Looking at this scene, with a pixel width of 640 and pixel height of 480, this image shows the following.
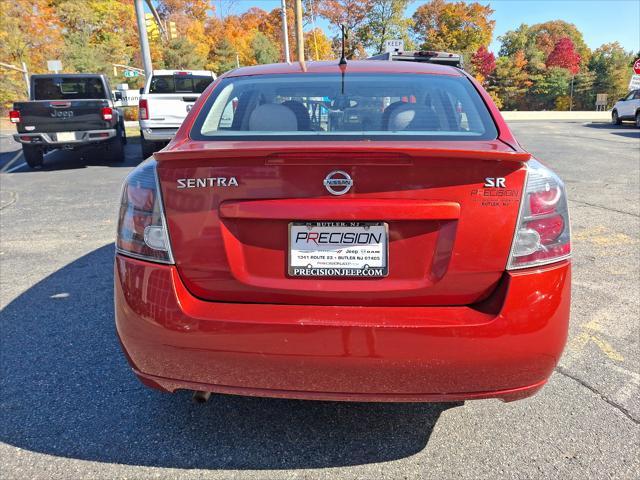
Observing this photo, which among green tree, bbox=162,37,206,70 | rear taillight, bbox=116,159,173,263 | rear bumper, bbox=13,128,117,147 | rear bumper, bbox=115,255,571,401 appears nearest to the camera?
rear bumper, bbox=115,255,571,401

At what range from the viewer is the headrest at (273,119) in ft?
7.34

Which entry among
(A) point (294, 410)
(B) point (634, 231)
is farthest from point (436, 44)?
(A) point (294, 410)

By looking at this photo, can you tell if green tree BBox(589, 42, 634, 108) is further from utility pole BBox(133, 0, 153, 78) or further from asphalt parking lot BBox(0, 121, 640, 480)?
asphalt parking lot BBox(0, 121, 640, 480)

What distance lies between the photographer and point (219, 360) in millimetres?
1812

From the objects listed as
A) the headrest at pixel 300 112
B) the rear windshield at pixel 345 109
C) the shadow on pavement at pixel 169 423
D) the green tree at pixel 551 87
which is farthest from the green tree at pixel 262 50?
the shadow on pavement at pixel 169 423

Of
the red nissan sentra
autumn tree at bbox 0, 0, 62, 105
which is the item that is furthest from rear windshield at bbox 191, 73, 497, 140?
autumn tree at bbox 0, 0, 62, 105

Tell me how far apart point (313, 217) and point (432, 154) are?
48cm

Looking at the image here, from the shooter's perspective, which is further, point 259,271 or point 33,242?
point 33,242

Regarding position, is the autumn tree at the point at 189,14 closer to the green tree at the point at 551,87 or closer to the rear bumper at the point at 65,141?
the green tree at the point at 551,87

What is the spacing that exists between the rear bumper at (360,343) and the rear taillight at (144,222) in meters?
0.06

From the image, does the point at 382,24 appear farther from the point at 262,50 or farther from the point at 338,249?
the point at 338,249

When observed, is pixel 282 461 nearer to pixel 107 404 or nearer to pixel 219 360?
pixel 219 360

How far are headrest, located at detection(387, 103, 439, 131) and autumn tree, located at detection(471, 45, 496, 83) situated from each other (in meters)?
61.2

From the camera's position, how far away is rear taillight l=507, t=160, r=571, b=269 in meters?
1.80
